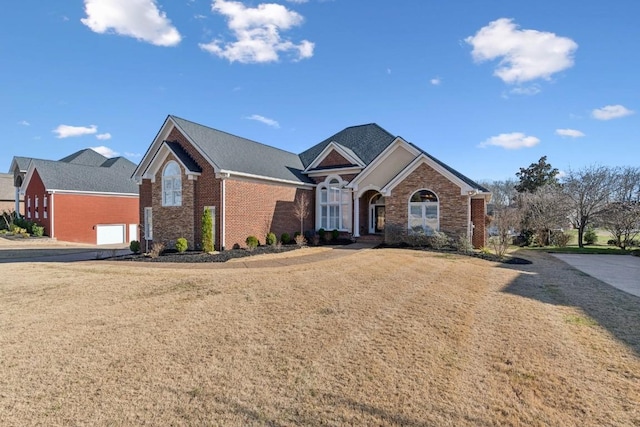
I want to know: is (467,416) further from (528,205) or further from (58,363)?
(528,205)

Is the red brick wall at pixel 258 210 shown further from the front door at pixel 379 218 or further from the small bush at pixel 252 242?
the front door at pixel 379 218

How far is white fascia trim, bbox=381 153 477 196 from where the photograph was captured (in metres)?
18.3

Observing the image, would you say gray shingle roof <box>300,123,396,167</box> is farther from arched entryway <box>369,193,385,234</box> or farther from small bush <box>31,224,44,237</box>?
small bush <box>31,224,44,237</box>

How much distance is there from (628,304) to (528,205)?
22.6 meters

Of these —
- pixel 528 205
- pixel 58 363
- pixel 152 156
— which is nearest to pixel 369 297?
pixel 58 363

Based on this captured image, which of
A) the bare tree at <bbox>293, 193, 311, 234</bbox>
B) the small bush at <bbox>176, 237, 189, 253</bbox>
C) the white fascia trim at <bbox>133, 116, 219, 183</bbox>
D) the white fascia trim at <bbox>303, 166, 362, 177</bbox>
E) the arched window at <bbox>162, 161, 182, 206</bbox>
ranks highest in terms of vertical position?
the white fascia trim at <bbox>133, 116, 219, 183</bbox>

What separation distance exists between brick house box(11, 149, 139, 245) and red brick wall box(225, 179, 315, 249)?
19.4 meters

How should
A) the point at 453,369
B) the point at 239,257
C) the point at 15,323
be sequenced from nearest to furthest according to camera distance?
the point at 453,369, the point at 15,323, the point at 239,257

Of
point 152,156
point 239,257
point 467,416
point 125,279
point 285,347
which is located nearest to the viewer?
point 467,416

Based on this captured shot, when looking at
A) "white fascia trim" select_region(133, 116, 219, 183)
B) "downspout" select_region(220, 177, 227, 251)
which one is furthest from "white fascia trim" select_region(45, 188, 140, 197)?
"downspout" select_region(220, 177, 227, 251)

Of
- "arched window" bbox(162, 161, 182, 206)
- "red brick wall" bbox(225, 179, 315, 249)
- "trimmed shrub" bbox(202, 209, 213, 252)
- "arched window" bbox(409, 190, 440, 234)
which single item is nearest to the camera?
"trimmed shrub" bbox(202, 209, 213, 252)

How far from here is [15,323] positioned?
6.64 metres

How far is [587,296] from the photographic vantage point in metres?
8.92

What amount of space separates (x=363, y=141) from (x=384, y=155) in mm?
4716
